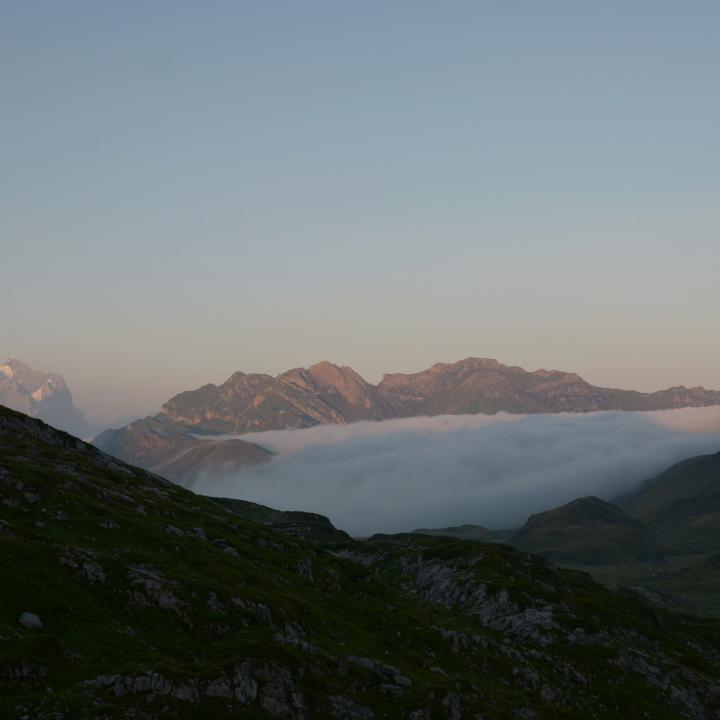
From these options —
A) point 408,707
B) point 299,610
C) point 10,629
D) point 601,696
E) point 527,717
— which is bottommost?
point 601,696

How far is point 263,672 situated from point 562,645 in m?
62.9

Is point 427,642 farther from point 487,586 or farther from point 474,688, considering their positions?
point 487,586

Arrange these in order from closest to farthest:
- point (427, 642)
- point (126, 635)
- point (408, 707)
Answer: point (126, 635)
point (408, 707)
point (427, 642)

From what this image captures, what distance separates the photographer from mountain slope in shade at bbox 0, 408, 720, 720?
49.8 meters

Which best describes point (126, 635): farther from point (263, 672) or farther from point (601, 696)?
point (601, 696)

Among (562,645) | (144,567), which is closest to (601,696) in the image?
(562,645)

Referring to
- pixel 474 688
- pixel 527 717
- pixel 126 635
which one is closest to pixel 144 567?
pixel 126 635

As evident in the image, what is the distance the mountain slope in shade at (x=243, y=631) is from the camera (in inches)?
1962

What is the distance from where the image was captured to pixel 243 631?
63.2m

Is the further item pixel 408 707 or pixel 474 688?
pixel 474 688

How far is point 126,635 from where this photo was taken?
5506 cm

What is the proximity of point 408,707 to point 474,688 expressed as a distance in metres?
12.8

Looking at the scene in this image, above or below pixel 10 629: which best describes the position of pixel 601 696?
below

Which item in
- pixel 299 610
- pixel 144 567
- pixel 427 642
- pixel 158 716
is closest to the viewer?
pixel 158 716
